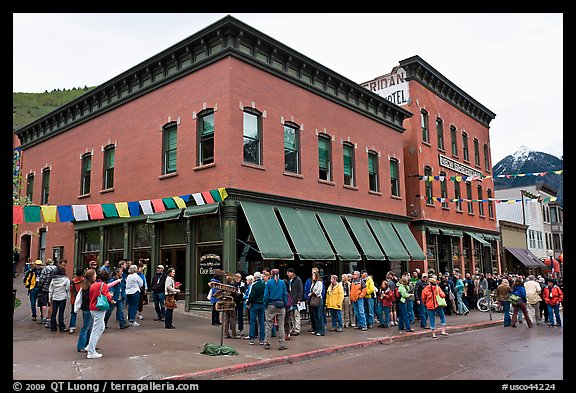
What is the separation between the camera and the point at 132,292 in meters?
14.1

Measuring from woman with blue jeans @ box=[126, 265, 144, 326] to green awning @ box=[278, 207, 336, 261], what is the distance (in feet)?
18.9

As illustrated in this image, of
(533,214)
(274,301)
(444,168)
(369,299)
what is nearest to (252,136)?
(369,299)

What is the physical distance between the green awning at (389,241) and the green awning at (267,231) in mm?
6897

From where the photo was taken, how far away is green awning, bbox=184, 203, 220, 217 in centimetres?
1655

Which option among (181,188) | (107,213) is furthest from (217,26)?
(107,213)

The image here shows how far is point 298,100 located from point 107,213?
9305 millimetres

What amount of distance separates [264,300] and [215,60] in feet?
31.8

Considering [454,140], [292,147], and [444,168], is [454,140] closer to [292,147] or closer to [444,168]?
[444,168]

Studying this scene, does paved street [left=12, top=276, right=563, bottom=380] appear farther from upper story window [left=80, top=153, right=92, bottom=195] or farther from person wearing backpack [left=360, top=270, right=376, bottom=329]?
upper story window [left=80, top=153, right=92, bottom=195]

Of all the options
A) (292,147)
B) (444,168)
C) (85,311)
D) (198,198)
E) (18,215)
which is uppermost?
(444,168)

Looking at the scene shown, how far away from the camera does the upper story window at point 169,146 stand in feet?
62.5

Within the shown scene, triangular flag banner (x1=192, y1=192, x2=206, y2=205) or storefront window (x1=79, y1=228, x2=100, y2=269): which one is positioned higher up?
triangular flag banner (x1=192, y1=192, x2=206, y2=205)

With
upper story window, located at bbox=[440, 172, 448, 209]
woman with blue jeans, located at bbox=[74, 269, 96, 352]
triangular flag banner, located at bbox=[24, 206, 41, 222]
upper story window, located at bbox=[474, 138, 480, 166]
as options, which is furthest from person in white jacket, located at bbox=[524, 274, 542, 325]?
upper story window, located at bbox=[474, 138, 480, 166]

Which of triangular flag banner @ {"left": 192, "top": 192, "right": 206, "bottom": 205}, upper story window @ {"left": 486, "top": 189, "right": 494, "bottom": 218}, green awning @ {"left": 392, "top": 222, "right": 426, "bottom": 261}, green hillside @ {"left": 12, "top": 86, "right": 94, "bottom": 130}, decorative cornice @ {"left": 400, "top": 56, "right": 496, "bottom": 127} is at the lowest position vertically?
green awning @ {"left": 392, "top": 222, "right": 426, "bottom": 261}
